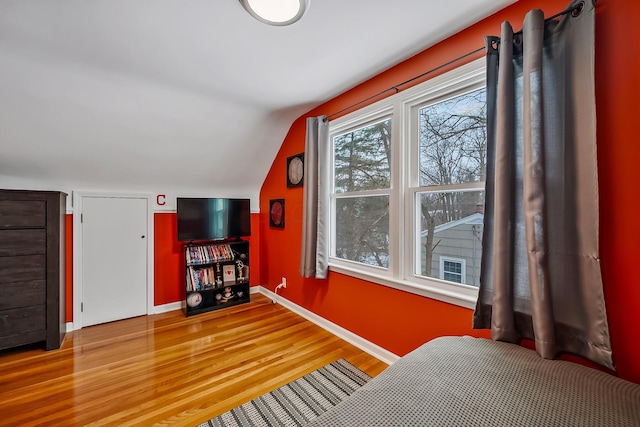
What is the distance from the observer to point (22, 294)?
221 cm

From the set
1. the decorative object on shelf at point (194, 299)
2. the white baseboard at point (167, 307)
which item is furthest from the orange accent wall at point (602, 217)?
the white baseboard at point (167, 307)

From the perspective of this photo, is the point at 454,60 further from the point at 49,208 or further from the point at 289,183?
the point at 49,208

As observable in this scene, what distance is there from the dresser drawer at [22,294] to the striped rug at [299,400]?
6.39 ft

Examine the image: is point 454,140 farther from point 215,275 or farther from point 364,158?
point 215,275

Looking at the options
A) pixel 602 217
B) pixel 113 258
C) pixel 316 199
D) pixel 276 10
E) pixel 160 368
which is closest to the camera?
pixel 602 217

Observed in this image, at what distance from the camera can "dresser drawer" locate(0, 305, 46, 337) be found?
2150 mm

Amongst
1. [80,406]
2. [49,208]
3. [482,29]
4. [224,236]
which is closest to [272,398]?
[80,406]

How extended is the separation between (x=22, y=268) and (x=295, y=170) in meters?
2.56

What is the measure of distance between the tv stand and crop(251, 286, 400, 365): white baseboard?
491 millimetres

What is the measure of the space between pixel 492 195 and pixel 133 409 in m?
2.47

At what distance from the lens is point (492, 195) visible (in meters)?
1.46

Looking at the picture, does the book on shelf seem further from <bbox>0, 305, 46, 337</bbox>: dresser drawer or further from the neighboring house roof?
the neighboring house roof

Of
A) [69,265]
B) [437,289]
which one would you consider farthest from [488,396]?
[69,265]

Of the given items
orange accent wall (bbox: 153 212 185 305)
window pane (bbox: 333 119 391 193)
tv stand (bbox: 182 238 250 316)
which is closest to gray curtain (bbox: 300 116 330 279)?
window pane (bbox: 333 119 391 193)
